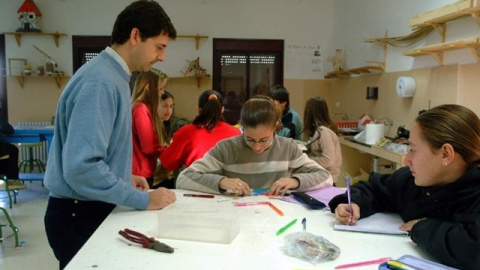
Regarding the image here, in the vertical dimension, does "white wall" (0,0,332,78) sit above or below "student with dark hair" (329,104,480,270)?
above

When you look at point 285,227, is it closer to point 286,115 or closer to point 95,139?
point 95,139

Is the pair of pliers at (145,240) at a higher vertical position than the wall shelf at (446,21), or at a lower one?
lower

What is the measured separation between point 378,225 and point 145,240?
0.71 meters

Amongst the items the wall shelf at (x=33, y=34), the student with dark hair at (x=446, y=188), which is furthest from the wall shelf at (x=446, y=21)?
the wall shelf at (x=33, y=34)

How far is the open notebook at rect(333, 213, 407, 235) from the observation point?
1196 mm

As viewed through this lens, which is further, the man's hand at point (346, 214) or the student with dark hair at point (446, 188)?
the man's hand at point (346, 214)

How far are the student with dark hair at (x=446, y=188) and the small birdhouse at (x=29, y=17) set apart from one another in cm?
599

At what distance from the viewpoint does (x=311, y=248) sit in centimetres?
102

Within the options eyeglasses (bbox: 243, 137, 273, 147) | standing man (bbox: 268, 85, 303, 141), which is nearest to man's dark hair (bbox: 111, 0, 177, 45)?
eyeglasses (bbox: 243, 137, 273, 147)

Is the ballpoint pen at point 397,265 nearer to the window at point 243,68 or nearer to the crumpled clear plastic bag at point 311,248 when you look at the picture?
the crumpled clear plastic bag at point 311,248

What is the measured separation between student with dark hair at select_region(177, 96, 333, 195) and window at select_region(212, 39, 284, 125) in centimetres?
A: 447

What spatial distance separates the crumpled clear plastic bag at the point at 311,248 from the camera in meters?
1.00

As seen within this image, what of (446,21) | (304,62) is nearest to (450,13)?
(446,21)

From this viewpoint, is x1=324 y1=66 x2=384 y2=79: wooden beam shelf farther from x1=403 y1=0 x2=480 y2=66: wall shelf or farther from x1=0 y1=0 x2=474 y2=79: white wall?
x1=403 y1=0 x2=480 y2=66: wall shelf
